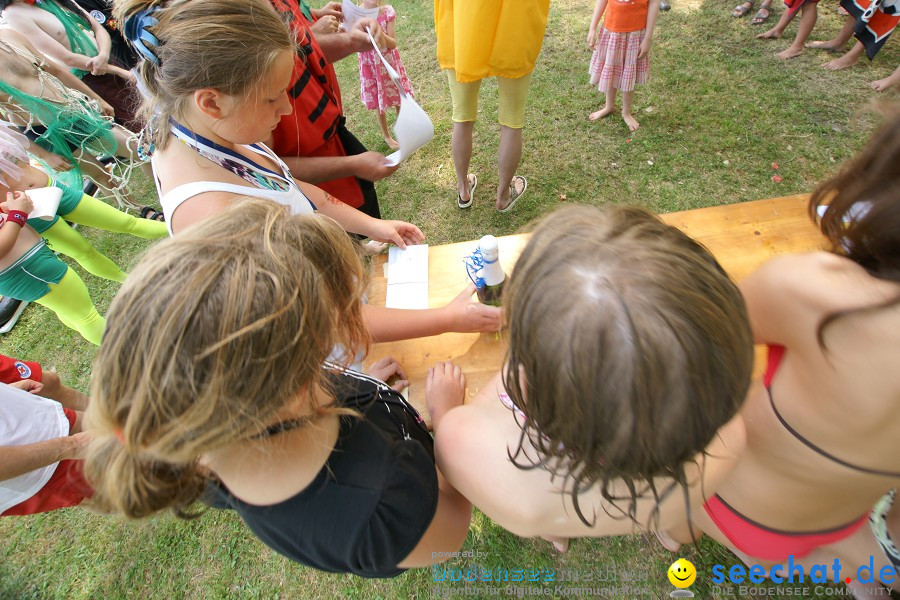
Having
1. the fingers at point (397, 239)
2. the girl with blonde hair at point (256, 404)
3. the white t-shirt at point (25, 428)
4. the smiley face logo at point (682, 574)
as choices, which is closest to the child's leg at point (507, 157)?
the fingers at point (397, 239)

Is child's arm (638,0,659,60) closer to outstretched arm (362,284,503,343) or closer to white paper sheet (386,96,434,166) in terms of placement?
white paper sheet (386,96,434,166)

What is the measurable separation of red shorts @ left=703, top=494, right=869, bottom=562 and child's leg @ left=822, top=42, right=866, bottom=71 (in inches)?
176

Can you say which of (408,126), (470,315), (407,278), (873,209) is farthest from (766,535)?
(408,126)

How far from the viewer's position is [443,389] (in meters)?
1.53

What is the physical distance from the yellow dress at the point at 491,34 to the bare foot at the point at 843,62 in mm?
3421

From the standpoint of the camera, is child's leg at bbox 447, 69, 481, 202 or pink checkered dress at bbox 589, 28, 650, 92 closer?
child's leg at bbox 447, 69, 481, 202

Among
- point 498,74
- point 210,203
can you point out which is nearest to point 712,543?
point 210,203

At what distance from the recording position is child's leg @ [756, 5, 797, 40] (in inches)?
168

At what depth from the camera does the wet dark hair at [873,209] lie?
0.86 meters

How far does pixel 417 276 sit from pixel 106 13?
14.8 feet

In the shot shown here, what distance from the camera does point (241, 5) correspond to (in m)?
1.30

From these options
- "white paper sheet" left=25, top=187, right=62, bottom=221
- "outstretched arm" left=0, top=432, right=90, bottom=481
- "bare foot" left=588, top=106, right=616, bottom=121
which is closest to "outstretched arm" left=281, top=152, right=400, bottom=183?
"outstretched arm" left=0, top=432, right=90, bottom=481

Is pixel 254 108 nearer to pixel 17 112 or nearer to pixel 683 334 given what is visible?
pixel 683 334

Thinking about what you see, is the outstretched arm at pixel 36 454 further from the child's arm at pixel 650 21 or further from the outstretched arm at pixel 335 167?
the child's arm at pixel 650 21
